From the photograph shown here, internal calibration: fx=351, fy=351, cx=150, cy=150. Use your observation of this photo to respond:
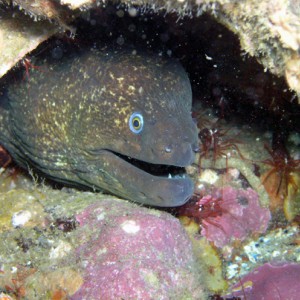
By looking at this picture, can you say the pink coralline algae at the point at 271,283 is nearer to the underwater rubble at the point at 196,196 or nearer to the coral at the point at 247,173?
the underwater rubble at the point at 196,196

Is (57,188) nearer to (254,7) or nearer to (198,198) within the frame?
(198,198)

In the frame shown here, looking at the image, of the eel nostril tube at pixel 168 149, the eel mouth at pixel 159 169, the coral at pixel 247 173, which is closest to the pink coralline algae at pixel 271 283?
the coral at pixel 247 173

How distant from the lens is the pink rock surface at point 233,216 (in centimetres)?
479

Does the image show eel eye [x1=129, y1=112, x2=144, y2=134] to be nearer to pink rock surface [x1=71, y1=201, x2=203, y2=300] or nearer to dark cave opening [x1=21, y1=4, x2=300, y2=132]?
pink rock surface [x1=71, y1=201, x2=203, y2=300]

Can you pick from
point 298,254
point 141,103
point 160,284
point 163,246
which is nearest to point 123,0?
point 141,103

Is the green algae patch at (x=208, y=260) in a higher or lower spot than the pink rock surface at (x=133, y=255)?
lower

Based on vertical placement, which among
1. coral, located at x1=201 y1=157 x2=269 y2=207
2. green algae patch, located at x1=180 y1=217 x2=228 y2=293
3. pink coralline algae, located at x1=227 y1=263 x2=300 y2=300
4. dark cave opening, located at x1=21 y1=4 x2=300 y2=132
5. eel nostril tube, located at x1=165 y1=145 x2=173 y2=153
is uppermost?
dark cave opening, located at x1=21 y1=4 x2=300 y2=132

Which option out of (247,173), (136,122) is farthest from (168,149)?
(247,173)

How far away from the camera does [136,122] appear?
3.51m

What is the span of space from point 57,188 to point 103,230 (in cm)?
178

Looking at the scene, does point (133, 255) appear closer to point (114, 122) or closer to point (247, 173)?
point (114, 122)

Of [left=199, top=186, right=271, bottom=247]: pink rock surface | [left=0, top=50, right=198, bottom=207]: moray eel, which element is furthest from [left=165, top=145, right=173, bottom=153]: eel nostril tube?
[left=199, top=186, right=271, bottom=247]: pink rock surface

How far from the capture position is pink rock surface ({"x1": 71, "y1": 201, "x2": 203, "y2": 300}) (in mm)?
2889

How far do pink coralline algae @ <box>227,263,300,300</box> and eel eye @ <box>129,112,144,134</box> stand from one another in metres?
2.23
